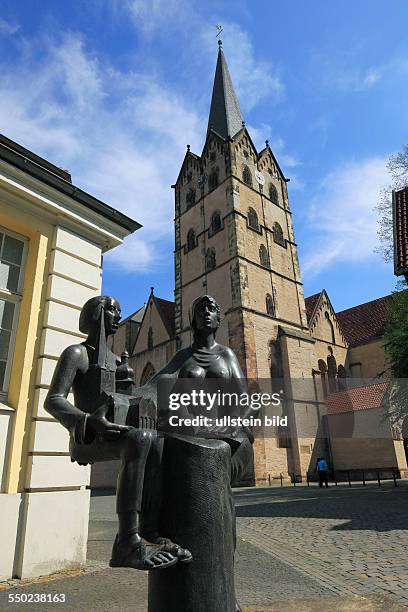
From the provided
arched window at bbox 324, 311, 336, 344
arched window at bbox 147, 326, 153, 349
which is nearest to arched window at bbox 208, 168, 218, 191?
arched window at bbox 147, 326, 153, 349

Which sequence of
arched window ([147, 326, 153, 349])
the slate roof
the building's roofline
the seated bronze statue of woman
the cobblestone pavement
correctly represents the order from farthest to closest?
arched window ([147, 326, 153, 349]), the slate roof, the building's roofline, the cobblestone pavement, the seated bronze statue of woman

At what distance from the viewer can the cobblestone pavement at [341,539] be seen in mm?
4914

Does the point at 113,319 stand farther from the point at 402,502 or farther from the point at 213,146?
the point at 213,146

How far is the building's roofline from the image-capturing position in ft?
20.4

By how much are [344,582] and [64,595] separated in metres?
3.13

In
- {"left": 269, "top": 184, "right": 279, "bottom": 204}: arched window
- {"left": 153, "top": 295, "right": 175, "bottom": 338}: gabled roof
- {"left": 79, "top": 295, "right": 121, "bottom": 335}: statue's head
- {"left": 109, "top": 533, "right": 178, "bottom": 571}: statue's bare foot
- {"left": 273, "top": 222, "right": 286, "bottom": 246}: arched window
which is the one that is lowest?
{"left": 109, "top": 533, "right": 178, "bottom": 571}: statue's bare foot

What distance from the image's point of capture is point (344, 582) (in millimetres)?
4832

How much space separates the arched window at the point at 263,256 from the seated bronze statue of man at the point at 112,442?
28568 mm

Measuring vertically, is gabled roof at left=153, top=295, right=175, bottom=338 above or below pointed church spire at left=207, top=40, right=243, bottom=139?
below

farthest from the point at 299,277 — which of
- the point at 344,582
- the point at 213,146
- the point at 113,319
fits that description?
the point at 113,319

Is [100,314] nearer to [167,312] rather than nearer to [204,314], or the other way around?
[204,314]

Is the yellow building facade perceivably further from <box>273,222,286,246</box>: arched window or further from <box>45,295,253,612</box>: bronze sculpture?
<box>273,222,286,246</box>: arched window

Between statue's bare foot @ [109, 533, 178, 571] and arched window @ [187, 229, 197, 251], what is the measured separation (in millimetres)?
31992

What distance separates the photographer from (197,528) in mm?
2207
